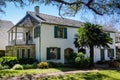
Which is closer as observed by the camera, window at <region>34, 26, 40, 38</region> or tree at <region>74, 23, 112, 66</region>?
tree at <region>74, 23, 112, 66</region>

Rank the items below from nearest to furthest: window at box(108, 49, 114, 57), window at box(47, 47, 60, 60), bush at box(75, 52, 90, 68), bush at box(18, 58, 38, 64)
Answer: bush at box(75, 52, 90, 68), bush at box(18, 58, 38, 64), window at box(47, 47, 60, 60), window at box(108, 49, 114, 57)

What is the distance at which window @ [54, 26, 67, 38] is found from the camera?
26.7 meters

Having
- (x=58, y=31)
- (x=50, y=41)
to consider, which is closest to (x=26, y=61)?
(x=50, y=41)

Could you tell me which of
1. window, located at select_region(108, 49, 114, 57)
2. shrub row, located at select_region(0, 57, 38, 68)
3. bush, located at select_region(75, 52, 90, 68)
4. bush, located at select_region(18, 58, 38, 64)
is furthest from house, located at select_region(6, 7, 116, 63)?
window, located at select_region(108, 49, 114, 57)

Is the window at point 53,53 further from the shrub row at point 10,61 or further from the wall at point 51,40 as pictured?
the shrub row at point 10,61

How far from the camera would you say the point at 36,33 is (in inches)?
1047

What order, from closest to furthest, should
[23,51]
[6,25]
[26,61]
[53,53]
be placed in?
1. [26,61]
2. [53,53]
3. [23,51]
4. [6,25]

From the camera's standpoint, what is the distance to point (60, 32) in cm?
2725

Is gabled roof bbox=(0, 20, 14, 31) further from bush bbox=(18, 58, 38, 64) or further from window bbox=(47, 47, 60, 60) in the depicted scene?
window bbox=(47, 47, 60, 60)

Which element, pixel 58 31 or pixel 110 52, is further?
pixel 110 52

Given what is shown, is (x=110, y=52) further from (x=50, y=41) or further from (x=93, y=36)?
(x=50, y=41)

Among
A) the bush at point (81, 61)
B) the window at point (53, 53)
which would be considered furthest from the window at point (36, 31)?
the bush at point (81, 61)

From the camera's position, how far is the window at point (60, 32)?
26.7 meters

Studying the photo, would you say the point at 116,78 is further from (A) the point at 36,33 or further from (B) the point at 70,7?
(A) the point at 36,33
